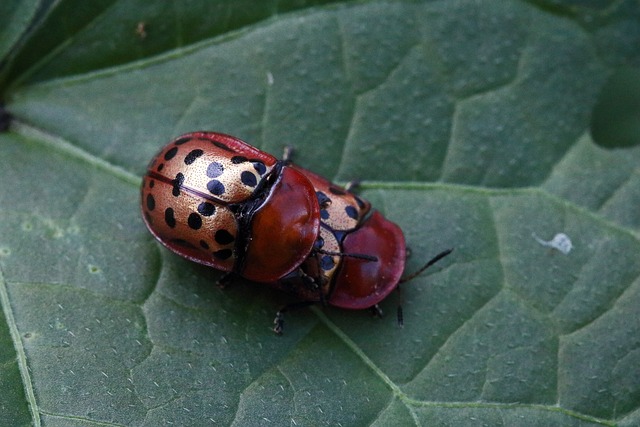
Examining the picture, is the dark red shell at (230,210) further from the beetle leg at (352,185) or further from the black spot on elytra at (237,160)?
the beetle leg at (352,185)

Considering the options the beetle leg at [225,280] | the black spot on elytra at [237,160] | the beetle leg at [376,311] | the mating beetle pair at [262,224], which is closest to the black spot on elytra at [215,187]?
the mating beetle pair at [262,224]

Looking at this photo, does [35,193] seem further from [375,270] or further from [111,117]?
[375,270]

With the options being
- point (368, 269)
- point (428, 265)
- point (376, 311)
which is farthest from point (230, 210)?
point (428, 265)

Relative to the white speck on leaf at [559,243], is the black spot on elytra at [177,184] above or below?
above

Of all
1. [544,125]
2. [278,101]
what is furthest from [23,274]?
[544,125]

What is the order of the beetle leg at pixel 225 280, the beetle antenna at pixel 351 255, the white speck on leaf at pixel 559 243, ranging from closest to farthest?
the beetle antenna at pixel 351 255 → the beetle leg at pixel 225 280 → the white speck on leaf at pixel 559 243

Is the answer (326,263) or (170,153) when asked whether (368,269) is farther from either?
(170,153)

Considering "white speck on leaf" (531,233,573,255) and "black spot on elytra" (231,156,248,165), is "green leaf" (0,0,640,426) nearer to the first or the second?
"white speck on leaf" (531,233,573,255)

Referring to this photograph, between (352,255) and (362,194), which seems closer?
(352,255)
